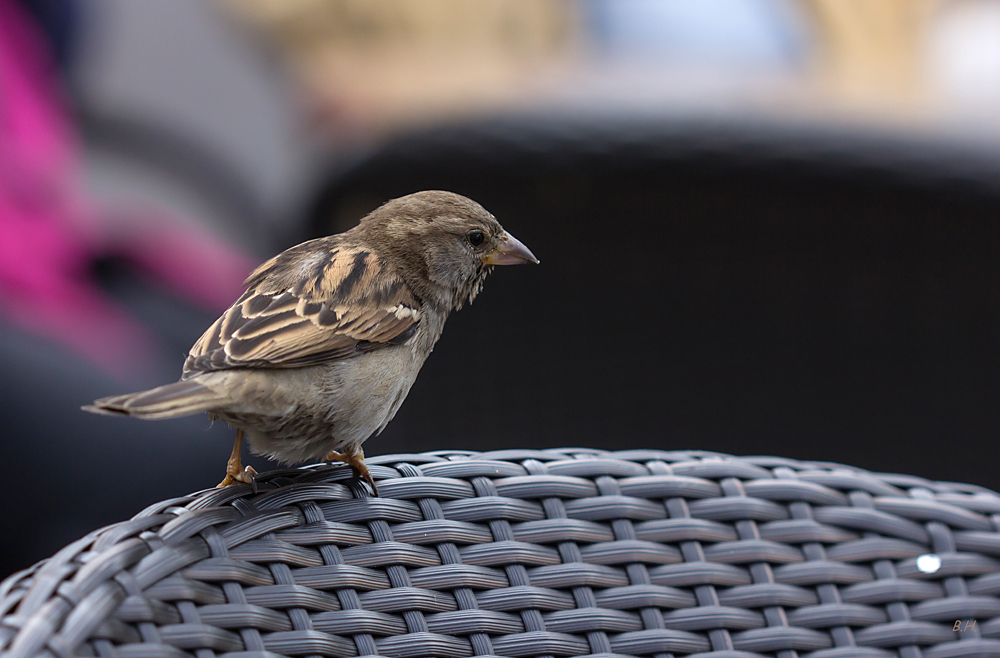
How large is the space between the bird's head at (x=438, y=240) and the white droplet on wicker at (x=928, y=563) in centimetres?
73

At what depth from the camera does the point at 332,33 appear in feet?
12.3

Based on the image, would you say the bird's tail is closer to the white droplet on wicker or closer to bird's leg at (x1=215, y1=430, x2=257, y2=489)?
bird's leg at (x1=215, y1=430, x2=257, y2=489)

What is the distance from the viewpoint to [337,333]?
4.29 ft

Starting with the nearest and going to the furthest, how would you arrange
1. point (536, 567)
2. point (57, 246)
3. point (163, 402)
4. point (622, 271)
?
point (163, 402) < point (536, 567) < point (622, 271) < point (57, 246)

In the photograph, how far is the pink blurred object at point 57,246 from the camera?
2.37m

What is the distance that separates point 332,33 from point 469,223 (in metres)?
2.52

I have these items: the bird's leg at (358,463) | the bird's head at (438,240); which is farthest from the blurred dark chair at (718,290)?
the bird's leg at (358,463)

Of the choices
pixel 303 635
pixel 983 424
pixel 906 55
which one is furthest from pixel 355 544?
pixel 906 55

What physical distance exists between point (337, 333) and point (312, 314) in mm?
46

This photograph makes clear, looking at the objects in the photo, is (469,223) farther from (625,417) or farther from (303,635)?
(625,417)

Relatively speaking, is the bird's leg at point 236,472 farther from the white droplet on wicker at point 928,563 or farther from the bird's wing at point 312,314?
the white droplet on wicker at point 928,563

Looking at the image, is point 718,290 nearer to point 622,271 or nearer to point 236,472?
point 622,271

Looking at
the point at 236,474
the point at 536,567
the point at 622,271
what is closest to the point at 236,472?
the point at 236,474

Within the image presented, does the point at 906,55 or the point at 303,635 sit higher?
the point at 906,55
